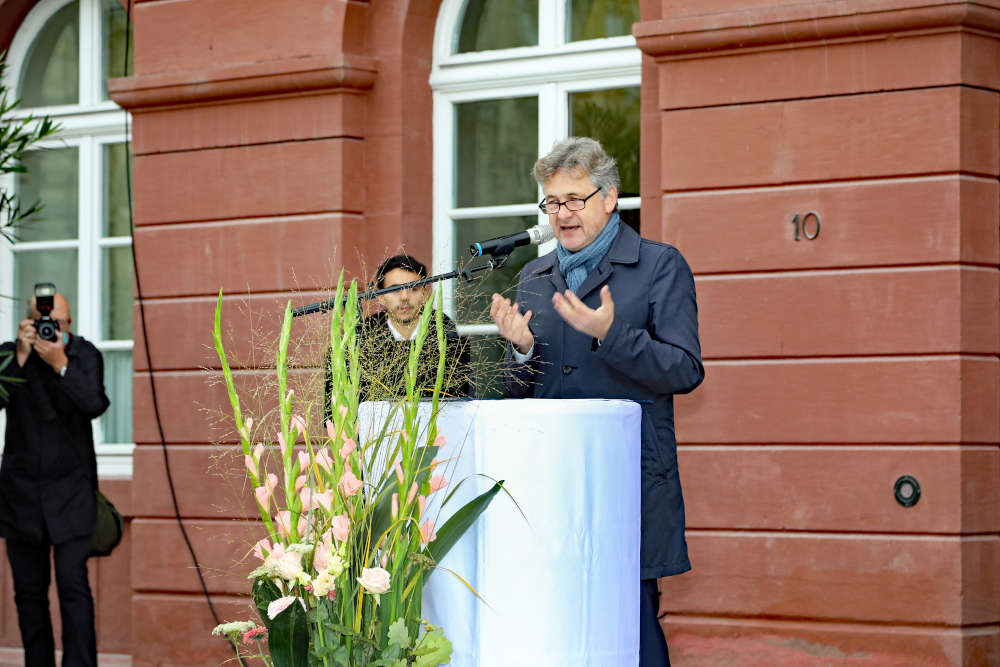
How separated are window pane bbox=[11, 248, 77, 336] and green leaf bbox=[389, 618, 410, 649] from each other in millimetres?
5768

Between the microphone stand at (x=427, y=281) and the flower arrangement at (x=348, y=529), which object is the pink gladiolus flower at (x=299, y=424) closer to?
the flower arrangement at (x=348, y=529)

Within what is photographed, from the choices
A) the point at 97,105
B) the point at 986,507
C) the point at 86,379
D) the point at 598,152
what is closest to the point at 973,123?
the point at 986,507

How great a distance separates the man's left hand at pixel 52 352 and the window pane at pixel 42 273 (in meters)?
1.84

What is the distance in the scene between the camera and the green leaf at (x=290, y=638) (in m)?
2.37

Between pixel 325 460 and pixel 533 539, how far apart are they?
1.38 ft

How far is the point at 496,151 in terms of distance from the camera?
643 cm

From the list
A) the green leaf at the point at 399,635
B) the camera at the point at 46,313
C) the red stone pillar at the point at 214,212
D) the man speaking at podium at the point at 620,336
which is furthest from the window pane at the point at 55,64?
the green leaf at the point at 399,635

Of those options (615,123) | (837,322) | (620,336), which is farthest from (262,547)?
(615,123)

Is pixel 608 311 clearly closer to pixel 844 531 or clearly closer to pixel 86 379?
pixel 844 531

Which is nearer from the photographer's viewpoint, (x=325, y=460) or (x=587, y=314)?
(x=325, y=460)

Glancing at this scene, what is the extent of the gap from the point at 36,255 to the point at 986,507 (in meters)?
5.34

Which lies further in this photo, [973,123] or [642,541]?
[973,123]

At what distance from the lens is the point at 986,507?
497cm

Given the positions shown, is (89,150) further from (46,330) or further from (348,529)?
(348,529)
